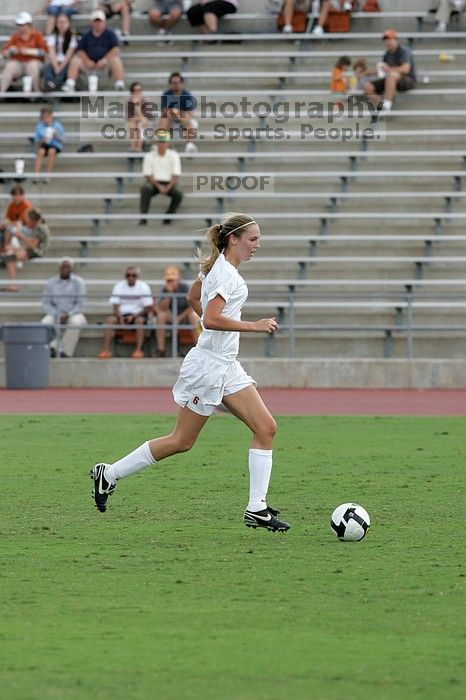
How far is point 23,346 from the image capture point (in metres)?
22.3

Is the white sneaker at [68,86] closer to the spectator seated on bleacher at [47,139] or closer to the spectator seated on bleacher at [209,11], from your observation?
the spectator seated on bleacher at [47,139]

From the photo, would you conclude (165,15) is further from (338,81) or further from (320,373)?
(320,373)

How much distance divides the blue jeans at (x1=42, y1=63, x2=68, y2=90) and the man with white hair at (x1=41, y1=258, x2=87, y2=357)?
6.50 meters

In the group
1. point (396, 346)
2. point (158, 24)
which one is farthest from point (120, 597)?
point (158, 24)

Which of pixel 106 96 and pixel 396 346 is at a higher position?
pixel 106 96

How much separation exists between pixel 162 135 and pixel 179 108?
1710 mm

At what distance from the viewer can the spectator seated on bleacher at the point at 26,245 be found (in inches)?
1000

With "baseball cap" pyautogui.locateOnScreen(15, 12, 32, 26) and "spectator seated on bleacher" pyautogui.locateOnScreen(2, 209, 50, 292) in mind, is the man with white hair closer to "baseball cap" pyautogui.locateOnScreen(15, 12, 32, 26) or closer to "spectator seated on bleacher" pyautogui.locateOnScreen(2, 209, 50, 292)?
"spectator seated on bleacher" pyautogui.locateOnScreen(2, 209, 50, 292)

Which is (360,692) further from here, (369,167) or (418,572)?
(369,167)

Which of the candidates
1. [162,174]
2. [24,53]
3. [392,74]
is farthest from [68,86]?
[392,74]

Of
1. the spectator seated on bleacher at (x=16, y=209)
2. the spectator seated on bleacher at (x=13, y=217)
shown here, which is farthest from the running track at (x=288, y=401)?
the spectator seated on bleacher at (x=16, y=209)

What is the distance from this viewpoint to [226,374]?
8.95 meters

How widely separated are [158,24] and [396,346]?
10.7m

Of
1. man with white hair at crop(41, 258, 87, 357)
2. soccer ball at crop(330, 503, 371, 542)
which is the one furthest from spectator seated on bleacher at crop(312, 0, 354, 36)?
soccer ball at crop(330, 503, 371, 542)
